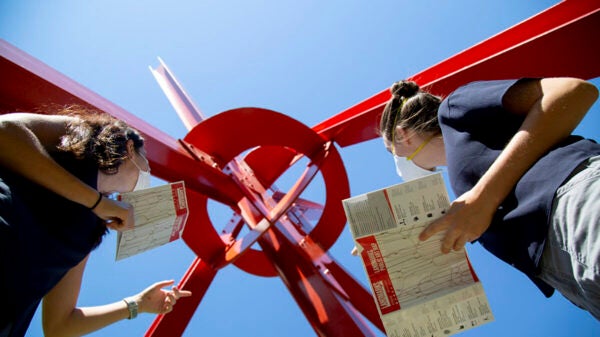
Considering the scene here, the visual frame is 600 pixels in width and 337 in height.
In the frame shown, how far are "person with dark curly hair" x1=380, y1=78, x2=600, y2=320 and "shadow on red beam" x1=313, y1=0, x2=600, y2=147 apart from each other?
3.21ft

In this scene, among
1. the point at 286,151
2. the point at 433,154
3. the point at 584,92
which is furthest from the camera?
the point at 286,151

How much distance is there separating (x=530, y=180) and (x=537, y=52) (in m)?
1.34

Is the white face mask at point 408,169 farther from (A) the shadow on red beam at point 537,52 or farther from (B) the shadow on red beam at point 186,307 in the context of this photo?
(B) the shadow on red beam at point 186,307

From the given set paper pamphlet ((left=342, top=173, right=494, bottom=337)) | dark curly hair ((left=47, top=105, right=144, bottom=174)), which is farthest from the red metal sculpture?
paper pamphlet ((left=342, top=173, right=494, bottom=337))

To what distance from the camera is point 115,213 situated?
5.45 ft

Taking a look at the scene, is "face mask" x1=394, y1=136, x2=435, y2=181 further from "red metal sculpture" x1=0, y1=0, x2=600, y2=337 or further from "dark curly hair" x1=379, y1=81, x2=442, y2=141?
"red metal sculpture" x1=0, y1=0, x2=600, y2=337

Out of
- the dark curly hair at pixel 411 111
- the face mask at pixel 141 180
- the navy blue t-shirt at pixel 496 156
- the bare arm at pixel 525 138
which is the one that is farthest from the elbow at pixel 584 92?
the face mask at pixel 141 180

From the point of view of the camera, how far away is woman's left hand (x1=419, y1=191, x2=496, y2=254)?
1.25m

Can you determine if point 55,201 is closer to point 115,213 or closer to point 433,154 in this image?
point 115,213

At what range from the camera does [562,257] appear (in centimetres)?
114

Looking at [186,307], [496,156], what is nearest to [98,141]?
[496,156]

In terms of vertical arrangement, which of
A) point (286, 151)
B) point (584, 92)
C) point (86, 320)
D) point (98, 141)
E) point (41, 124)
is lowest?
point (286, 151)

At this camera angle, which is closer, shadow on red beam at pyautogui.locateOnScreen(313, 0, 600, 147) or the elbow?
the elbow

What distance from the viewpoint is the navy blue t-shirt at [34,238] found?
51.6 inches
